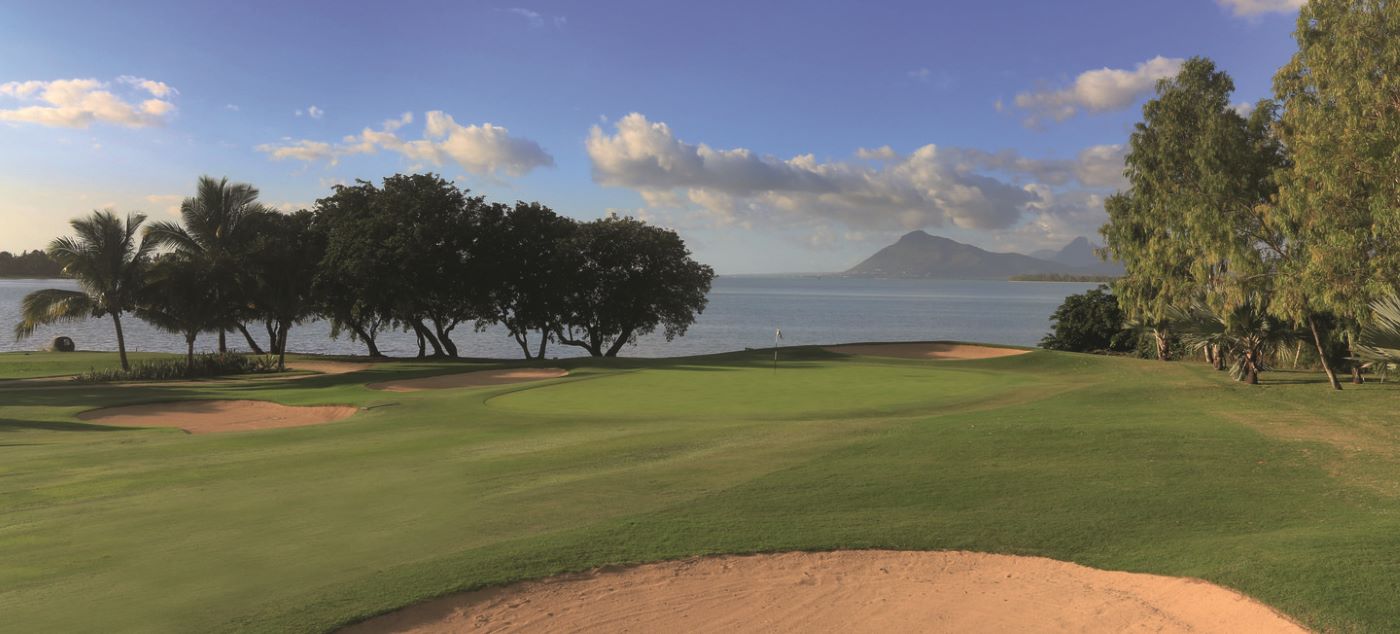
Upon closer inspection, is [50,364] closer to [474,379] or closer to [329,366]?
[329,366]

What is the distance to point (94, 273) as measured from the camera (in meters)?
34.1

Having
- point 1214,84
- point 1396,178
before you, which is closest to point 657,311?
point 1214,84

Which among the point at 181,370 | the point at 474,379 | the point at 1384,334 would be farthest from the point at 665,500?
the point at 181,370

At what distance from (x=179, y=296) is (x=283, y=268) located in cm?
477

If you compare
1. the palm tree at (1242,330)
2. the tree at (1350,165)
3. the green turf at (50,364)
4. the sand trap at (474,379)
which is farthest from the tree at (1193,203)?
the green turf at (50,364)

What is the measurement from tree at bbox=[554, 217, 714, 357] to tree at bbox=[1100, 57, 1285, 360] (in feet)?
78.3

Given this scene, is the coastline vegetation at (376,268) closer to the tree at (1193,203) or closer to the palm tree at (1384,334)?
the tree at (1193,203)

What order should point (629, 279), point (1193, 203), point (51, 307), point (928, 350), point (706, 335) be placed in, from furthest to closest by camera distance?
1. point (706, 335)
2. point (629, 279)
3. point (928, 350)
4. point (51, 307)
5. point (1193, 203)

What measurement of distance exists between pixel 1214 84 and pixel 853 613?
28483 millimetres

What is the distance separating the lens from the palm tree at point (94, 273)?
1319 inches

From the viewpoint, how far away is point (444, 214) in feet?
136

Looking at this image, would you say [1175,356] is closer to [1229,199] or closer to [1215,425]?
[1229,199]

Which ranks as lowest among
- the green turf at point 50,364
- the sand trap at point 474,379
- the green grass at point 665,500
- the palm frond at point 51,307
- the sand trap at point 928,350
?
the green grass at point 665,500

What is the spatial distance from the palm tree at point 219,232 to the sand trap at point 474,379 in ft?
46.6
